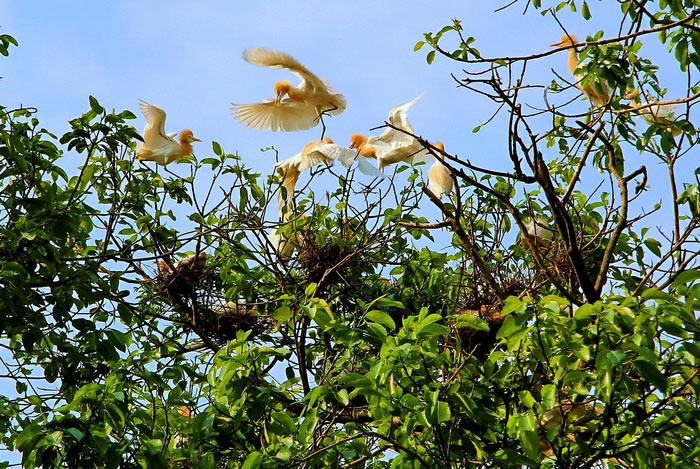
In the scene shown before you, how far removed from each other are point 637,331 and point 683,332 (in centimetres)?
12

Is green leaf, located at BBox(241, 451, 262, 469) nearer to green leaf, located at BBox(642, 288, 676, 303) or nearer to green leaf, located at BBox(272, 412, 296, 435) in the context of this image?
green leaf, located at BBox(272, 412, 296, 435)

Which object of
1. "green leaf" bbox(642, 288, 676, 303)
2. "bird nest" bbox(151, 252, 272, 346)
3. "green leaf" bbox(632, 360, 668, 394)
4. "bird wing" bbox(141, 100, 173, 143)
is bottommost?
"green leaf" bbox(632, 360, 668, 394)

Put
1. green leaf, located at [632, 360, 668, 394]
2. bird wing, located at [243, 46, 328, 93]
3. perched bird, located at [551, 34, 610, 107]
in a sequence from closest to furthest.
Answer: green leaf, located at [632, 360, 668, 394], perched bird, located at [551, 34, 610, 107], bird wing, located at [243, 46, 328, 93]

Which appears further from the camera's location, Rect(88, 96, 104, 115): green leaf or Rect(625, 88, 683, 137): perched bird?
Rect(625, 88, 683, 137): perched bird

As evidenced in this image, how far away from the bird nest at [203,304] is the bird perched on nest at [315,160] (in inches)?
21.1

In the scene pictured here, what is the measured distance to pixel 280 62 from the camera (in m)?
4.72

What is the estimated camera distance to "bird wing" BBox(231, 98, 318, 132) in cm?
514

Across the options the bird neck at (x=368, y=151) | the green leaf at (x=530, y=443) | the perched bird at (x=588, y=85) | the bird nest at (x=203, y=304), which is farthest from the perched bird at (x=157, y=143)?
the green leaf at (x=530, y=443)

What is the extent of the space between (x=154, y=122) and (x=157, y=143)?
147mm

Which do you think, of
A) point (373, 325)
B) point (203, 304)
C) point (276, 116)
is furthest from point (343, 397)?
point (276, 116)

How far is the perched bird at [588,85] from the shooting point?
2.79 meters

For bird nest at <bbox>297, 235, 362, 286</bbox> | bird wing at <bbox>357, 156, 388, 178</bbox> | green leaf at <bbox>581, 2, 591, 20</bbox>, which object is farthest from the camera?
bird wing at <bbox>357, 156, 388, 178</bbox>

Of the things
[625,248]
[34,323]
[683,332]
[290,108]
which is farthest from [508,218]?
[34,323]

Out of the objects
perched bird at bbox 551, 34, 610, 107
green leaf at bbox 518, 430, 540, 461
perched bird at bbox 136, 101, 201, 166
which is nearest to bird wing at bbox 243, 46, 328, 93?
perched bird at bbox 136, 101, 201, 166
